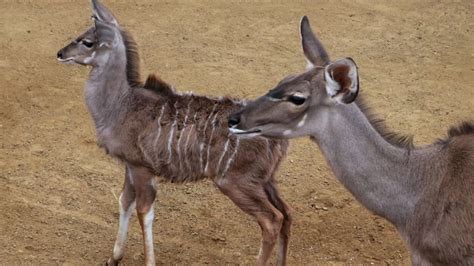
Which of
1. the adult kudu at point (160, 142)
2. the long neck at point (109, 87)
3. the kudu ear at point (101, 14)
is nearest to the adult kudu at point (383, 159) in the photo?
the adult kudu at point (160, 142)

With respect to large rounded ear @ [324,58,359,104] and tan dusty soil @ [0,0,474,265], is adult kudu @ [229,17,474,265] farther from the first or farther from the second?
tan dusty soil @ [0,0,474,265]

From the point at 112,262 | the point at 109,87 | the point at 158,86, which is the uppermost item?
the point at 158,86

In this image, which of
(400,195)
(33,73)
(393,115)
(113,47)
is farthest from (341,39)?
(400,195)

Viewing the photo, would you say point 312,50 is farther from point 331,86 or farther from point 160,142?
point 160,142

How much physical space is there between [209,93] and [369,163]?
3.95m

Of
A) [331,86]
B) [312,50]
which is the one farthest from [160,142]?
[331,86]

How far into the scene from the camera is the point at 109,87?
19.6 feet

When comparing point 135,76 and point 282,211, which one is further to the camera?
point 135,76

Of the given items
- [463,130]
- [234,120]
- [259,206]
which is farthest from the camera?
[259,206]

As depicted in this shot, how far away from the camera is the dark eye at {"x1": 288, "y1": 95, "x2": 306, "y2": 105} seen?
14.9ft

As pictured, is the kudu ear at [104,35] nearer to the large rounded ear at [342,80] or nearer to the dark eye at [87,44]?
the dark eye at [87,44]

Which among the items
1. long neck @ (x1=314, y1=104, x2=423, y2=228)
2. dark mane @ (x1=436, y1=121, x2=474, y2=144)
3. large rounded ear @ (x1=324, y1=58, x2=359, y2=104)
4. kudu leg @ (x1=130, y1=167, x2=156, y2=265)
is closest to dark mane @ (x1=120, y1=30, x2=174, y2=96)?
kudu leg @ (x1=130, y1=167, x2=156, y2=265)

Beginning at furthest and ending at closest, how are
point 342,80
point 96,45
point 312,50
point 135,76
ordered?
point 135,76 < point 96,45 < point 312,50 < point 342,80

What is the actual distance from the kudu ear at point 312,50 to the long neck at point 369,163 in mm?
410
